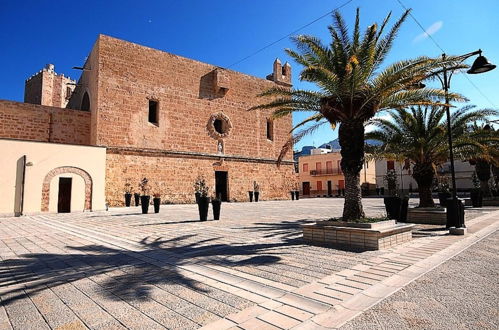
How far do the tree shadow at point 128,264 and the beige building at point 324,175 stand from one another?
1410 inches

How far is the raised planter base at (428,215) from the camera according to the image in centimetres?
876

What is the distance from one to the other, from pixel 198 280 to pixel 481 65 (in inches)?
283

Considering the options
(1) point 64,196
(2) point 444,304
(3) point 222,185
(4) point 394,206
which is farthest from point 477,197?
(1) point 64,196

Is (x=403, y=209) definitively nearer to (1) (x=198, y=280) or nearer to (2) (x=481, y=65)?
(2) (x=481, y=65)

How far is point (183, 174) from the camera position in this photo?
64.8 ft

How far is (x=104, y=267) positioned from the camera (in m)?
4.11

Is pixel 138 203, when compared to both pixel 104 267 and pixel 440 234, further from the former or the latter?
pixel 440 234

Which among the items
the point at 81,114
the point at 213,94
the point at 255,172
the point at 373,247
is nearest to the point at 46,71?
the point at 81,114

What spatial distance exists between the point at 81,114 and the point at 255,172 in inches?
497

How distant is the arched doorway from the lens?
13.2 meters

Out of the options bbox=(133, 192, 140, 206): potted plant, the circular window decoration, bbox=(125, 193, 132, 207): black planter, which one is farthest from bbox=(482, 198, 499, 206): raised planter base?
bbox=(125, 193, 132, 207): black planter

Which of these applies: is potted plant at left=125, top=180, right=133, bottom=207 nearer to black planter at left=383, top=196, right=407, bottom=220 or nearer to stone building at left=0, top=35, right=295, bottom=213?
stone building at left=0, top=35, right=295, bottom=213

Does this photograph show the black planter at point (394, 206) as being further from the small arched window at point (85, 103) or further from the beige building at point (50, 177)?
the small arched window at point (85, 103)

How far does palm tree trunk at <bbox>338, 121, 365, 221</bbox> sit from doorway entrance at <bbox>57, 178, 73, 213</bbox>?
13069 mm
